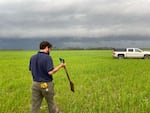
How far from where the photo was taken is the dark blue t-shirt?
8.15m

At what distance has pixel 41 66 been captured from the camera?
8.27m

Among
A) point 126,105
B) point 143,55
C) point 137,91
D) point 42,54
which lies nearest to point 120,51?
point 143,55

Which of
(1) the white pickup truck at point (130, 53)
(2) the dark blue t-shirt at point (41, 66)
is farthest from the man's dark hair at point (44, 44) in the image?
(1) the white pickup truck at point (130, 53)

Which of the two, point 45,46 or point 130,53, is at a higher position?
point 45,46

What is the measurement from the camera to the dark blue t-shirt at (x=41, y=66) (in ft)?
26.7

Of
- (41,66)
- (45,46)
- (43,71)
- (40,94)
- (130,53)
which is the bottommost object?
(130,53)

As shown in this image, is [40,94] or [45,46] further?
[40,94]

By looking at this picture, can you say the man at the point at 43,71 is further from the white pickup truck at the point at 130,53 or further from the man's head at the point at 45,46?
the white pickup truck at the point at 130,53

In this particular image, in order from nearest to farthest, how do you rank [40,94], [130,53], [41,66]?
[41,66]
[40,94]
[130,53]

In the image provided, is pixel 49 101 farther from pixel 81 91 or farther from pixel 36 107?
pixel 81 91

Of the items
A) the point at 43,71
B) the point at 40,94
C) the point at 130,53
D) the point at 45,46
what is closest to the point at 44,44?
the point at 45,46

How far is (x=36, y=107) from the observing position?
8664 mm

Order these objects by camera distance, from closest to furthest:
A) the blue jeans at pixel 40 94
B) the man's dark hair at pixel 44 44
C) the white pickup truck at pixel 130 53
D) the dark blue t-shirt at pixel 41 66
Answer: the dark blue t-shirt at pixel 41 66 → the man's dark hair at pixel 44 44 → the blue jeans at pixel 40 94 → the white pickup truck at pixel 130 53

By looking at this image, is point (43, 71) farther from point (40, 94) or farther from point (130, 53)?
point (130, 53)
